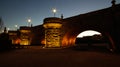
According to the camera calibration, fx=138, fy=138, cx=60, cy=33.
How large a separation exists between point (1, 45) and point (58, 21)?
6734mm

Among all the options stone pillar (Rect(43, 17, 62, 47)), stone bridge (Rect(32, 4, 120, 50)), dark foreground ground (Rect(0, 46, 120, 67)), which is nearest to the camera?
dark foreground ground (Rect(0, 46, 120, 67))

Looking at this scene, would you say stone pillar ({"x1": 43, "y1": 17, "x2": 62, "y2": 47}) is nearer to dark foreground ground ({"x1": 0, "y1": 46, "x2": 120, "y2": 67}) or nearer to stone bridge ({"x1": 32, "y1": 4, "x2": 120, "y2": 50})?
stone bridge ({"x1": 32, "y1": 4, "x2": 120, "y2": 50})

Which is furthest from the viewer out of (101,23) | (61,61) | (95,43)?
(95,43)

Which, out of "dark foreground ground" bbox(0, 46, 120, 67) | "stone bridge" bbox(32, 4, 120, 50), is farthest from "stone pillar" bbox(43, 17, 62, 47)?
"dark foreground ground" bbox(0, 46, 120, 67)

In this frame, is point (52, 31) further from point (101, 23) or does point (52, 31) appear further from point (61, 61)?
point (61, 61)

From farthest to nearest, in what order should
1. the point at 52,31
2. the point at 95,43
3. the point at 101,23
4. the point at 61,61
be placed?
the point at 95,43
the point at 52,31
the point at 101,23
the point at 61,61

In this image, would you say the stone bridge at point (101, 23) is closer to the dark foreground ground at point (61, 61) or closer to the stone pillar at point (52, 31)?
the stone pillar at point (52, 31)

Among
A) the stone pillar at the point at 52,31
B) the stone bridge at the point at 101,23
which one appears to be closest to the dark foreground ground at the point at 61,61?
the stone bridge at the point at 101,23

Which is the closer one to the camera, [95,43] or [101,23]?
[101,23]

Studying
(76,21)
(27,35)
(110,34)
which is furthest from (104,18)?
(27,35)

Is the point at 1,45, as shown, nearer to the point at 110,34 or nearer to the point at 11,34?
the point at 110,34

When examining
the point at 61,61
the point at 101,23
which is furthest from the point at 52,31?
the point at 61,61

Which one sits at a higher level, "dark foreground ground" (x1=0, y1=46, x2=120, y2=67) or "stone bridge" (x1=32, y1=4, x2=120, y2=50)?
"stone bridge" (x1=32, y1=4, x2=120, y2=50)

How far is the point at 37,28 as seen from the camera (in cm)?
2386
